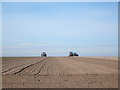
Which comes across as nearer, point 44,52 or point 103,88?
point 103,88

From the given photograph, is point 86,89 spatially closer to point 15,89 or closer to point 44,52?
point 15,89

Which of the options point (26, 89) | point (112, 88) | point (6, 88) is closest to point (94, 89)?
point (112, 88)

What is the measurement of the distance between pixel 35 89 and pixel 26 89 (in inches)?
18.6

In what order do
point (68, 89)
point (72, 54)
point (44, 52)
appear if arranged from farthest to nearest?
point (44, 52), point (72, 54), point (68, 89)

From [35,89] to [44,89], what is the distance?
455 millimetres

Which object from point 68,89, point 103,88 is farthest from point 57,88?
point 103,88

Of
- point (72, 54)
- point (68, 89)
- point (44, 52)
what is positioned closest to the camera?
point (68, 89)

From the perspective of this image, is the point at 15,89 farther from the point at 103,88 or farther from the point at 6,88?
the point at 103,88

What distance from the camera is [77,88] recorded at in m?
12.7

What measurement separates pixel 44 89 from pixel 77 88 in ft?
5.63

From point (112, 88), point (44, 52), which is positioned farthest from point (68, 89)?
point (44, 52)

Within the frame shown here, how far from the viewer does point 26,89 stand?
41.0 feet

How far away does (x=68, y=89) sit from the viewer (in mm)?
12336

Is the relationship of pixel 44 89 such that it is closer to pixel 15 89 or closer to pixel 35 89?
pixel 35 89
